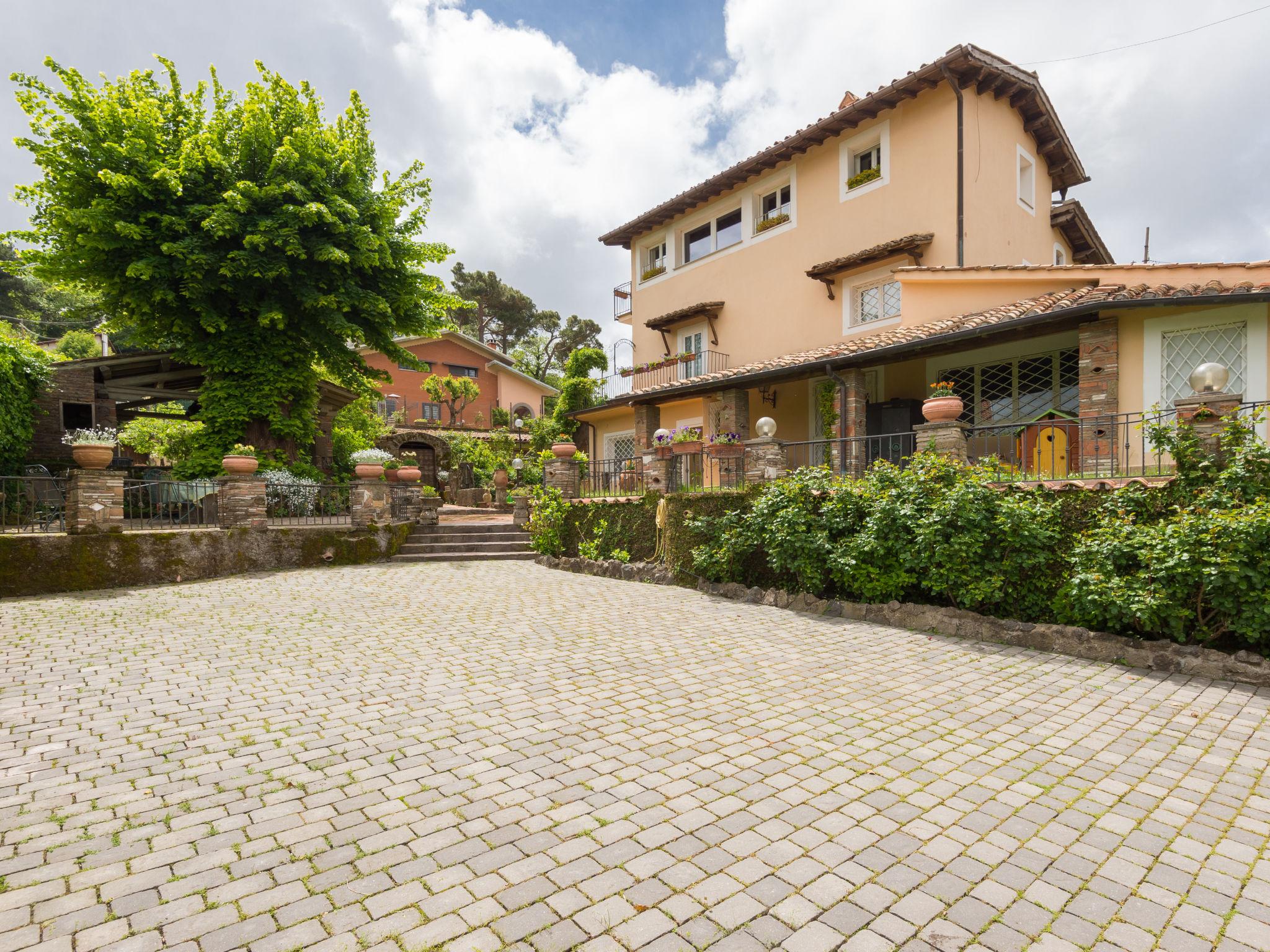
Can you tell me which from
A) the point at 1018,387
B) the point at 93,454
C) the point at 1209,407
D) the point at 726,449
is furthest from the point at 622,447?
the point at 1209,407

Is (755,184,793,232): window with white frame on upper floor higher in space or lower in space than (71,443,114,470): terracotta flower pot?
higher

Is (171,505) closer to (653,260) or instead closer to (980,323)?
(980,323)

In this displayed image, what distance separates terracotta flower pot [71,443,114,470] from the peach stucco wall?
14.9 m

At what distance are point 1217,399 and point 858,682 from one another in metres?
4.91

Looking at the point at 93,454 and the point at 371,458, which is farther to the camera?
the point at 371,458

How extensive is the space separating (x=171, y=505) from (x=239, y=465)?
1.58m

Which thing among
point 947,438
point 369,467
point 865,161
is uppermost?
point 865,161

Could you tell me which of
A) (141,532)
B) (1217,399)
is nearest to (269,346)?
(141,532)

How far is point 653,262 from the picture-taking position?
21.8 metres

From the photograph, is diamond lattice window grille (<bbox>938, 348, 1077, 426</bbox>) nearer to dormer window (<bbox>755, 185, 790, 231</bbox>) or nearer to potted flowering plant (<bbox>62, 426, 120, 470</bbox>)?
dormer window (<bbox>755, 185, 790, 231</bbox>)

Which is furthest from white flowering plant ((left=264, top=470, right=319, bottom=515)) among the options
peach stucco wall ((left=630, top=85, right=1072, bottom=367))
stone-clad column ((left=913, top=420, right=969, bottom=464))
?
peach stucco wall ((left=630, top=85, right=1072, bottom=367))

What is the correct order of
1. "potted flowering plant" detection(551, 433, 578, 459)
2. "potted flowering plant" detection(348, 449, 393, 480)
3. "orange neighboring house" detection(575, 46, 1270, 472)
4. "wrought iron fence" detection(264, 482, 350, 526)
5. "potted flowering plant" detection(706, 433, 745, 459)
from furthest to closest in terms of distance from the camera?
1. "potted flowering plant" detection(551, 433, 578, 459)
2. "wrought iron fence" detection(264, 482, 350, 526)
3. "potted flowering plant" detection(348, 449, 393, 480)
4. "potted flowering plant" detection(706, 433, 745, 459)
5. "orange neighboring house" detection(575, 46, 1270, 472)

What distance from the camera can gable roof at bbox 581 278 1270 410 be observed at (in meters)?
8.76

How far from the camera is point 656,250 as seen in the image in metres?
21.7
